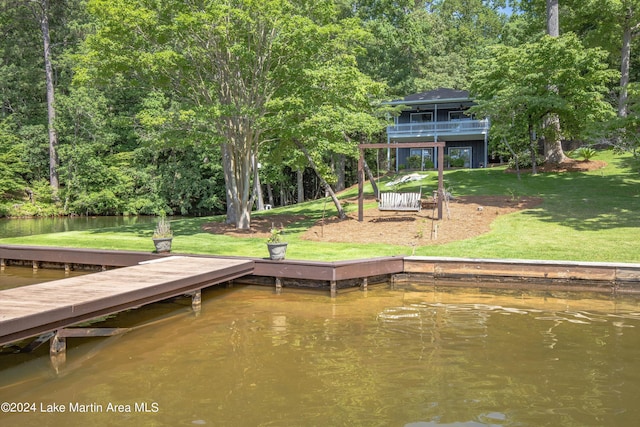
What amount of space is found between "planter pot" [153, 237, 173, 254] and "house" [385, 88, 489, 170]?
2362cm

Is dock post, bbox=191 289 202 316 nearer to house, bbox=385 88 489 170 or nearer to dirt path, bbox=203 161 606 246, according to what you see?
dirt path, bbox=203 161 606 246

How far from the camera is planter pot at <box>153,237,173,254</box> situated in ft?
43.6

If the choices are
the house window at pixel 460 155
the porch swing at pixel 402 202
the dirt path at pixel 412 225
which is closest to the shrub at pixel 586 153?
the dirt path at pixel 412 225

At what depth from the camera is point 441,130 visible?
115 feet

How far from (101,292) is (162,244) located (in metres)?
5.15

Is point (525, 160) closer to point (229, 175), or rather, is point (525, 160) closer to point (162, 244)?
point (229, 175)

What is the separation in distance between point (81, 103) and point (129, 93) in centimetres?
384

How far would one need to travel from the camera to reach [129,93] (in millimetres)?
39531

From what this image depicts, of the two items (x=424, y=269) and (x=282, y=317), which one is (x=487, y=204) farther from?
(x=282, y=317)

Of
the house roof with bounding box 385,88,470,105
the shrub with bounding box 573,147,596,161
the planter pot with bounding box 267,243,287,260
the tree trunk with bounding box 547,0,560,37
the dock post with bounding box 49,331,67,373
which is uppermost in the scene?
the tree trunk with bounding box 547,0,560,37

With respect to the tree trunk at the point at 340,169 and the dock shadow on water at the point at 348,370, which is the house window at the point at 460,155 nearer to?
the tree trunk at the point at 340,169

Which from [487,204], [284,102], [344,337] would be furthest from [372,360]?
[487,204]

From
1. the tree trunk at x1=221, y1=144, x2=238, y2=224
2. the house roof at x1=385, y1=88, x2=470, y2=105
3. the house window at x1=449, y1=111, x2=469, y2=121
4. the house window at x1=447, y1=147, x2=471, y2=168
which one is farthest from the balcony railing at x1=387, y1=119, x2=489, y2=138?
the tree trunk at x1=221, y1=144, x2=238, y2=224

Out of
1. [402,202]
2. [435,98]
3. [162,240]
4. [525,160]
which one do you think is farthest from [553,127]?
[162,240]
